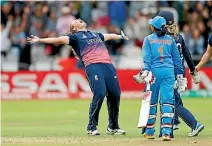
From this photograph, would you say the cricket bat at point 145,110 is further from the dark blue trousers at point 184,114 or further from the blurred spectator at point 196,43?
the blurred spectator at point 196,43

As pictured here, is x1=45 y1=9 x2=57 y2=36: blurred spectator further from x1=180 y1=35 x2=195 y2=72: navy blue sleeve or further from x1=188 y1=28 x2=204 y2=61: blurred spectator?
x1=180 y1=35 x2=195 y2=72: navy blue sleeve

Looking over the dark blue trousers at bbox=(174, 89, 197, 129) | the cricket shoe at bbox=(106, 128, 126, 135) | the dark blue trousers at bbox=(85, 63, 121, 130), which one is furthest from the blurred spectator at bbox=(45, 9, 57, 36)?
the dark blue trousers at bbox=(174, 89, 197, 129)

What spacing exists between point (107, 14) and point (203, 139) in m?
15.9

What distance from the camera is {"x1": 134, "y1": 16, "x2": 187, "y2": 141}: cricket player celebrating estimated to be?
14.1 m

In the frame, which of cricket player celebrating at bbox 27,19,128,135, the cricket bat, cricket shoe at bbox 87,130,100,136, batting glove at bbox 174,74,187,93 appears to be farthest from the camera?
cricket player celebrating at bbox 27,19,128,135

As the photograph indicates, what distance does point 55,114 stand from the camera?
21.3 meters

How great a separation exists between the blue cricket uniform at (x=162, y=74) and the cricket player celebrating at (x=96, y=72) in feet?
5.59

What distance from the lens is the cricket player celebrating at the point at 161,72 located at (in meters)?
14.1

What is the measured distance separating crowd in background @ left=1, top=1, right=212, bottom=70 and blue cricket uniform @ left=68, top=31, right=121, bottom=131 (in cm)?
1259

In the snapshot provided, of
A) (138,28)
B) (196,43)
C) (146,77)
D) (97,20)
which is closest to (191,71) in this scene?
(146,77)

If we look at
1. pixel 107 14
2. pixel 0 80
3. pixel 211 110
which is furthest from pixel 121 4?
pixel 211 110

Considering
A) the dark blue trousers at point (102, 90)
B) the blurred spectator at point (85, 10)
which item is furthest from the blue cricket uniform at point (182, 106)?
the blurred spectator at point (85, 10)

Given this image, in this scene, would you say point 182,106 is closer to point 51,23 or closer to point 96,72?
point 96,72

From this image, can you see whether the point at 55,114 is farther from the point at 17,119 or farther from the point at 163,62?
the point at 163,62
